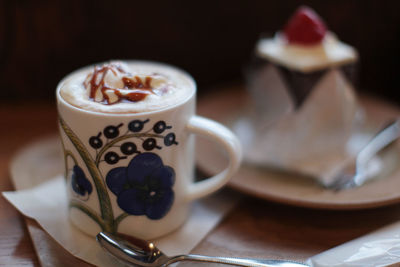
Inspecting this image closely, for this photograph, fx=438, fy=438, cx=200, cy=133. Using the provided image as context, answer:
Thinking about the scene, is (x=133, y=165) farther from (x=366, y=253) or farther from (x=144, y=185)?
(x=366, y=253)

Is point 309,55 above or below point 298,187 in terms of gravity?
above

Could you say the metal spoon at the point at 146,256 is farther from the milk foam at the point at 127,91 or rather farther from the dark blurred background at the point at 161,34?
the dark blurred background at the point at 161,34

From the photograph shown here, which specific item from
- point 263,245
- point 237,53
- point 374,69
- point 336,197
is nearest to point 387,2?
point 374,69

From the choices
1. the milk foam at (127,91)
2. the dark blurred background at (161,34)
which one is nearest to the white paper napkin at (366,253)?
the milk foam at (127,91)

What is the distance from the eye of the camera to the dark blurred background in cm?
82

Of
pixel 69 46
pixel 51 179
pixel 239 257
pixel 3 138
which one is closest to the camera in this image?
pixel 239 257

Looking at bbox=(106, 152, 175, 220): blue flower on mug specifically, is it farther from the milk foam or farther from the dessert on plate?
the dessert on plate

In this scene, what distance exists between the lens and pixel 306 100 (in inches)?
26.2

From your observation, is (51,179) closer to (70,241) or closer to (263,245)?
(70,241)

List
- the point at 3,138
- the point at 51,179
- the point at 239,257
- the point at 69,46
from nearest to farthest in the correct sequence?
the point at 239,257
the point at 51,179
the point at 3,138
the point at 69,46

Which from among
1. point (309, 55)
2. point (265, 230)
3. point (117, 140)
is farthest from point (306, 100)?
point (117, 140)

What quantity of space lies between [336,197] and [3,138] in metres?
0.54

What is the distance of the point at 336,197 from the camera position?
578 millimetres

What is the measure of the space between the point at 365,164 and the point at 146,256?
37 centimetres
